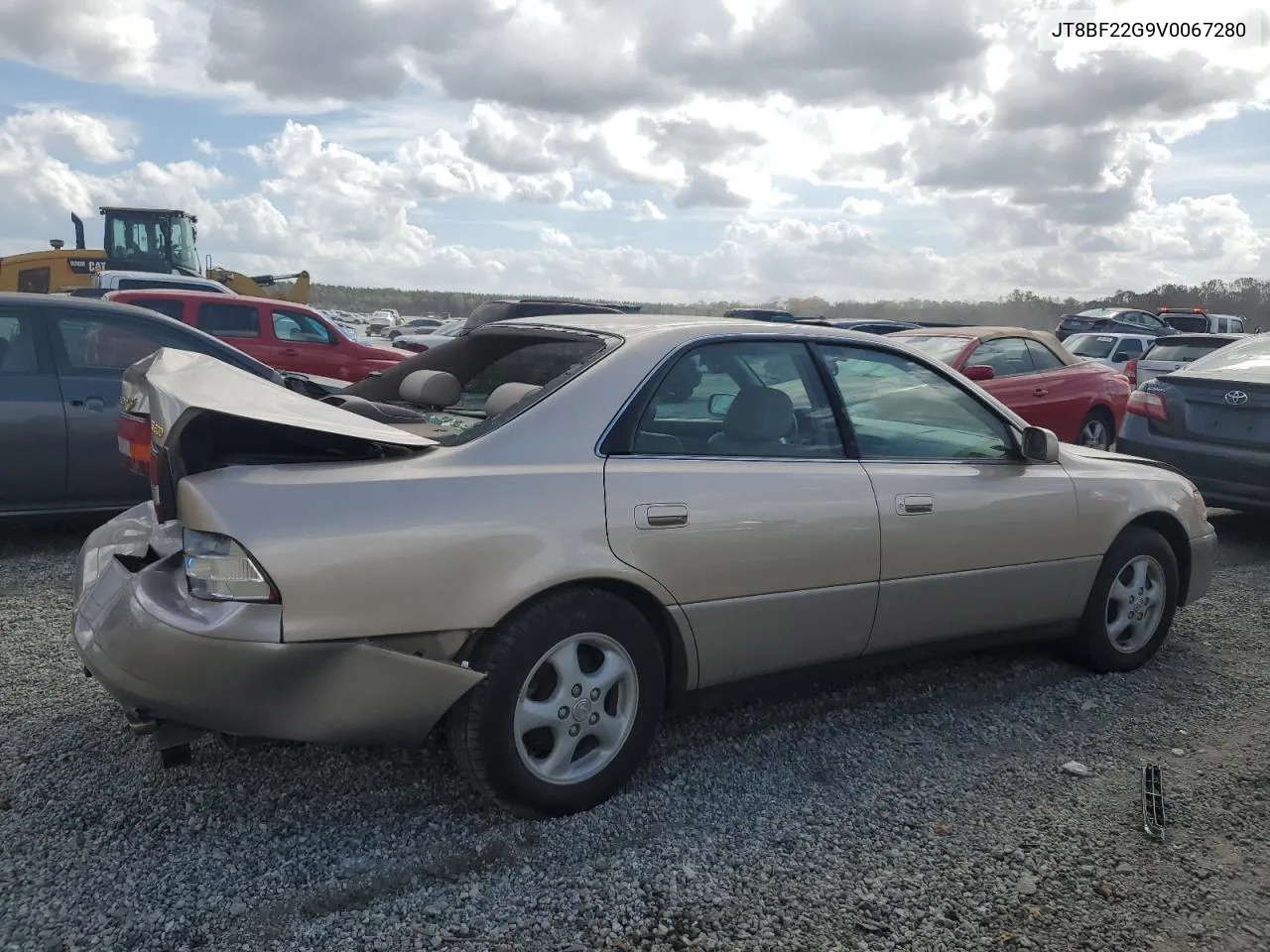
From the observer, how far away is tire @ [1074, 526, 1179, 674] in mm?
4516

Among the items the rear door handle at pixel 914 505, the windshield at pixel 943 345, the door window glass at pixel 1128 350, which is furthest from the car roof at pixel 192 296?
the door window glass at pixel 1128 350

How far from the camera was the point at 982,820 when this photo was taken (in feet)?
10.6

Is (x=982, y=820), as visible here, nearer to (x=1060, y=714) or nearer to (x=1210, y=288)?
(x=1060, y=714)

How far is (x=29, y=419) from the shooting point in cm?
593

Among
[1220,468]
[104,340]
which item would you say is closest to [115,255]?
[104,340]

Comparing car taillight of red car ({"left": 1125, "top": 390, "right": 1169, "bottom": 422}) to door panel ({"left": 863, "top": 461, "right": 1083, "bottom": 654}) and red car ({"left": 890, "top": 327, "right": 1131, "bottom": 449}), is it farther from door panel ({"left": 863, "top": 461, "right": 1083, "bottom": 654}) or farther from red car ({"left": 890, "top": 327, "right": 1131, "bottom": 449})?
door panel ({"left": 863, "top": 461, "right": 1083, "bottom": 654})

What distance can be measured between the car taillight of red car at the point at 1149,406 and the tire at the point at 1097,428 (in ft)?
9.29

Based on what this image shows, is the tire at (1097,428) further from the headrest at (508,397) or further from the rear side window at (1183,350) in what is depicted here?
the headrest at (508,397)

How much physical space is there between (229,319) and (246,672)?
33.1 feet

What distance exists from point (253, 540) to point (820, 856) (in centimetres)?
179

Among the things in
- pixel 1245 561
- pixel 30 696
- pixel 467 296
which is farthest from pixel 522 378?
pixel 467 296

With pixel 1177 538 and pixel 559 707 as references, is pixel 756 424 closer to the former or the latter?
pixel 559 707

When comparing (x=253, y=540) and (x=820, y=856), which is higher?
(x=253, y=540)

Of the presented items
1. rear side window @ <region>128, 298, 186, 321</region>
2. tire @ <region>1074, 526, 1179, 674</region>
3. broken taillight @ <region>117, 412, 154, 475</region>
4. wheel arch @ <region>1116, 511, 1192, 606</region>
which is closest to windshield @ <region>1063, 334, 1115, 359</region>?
rear side window @ <region>128, 298, 186, 321</region>
